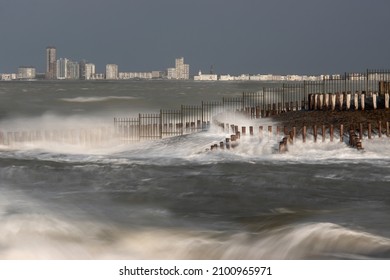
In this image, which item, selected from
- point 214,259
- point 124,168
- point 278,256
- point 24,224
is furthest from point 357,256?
point 124,168

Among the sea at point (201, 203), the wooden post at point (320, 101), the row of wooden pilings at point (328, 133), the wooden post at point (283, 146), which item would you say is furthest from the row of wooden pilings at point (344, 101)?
the wooden post at point (283, 146)

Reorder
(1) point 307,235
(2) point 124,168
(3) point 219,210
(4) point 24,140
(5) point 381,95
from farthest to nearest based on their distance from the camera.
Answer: (5) point 381,95 → (4) point 24,140 → (2) point 124,168 → (3) point 219,210 → (1) point 307,235

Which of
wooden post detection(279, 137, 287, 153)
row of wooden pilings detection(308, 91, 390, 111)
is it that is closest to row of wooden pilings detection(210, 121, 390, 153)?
wooden post detection(279, 137, 287, 153)

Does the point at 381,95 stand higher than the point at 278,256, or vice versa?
the point at 381,95

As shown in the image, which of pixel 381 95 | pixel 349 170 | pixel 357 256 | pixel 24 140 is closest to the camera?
pixel 357 256

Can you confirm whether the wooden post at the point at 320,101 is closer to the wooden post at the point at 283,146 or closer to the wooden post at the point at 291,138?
the wooden post at the point at 291,138

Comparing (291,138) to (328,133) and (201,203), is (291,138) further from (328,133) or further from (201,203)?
(201,203)

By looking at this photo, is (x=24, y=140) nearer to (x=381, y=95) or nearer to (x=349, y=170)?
(x=349, y=170)

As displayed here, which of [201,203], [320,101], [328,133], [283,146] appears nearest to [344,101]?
[320,101]
